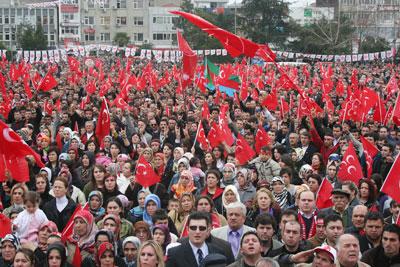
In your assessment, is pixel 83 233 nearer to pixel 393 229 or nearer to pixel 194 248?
pixel 194 248

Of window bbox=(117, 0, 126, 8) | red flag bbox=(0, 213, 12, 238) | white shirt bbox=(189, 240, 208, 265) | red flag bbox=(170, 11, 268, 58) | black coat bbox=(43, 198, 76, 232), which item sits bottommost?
black coat bbox=(43, 198, 76, 232)

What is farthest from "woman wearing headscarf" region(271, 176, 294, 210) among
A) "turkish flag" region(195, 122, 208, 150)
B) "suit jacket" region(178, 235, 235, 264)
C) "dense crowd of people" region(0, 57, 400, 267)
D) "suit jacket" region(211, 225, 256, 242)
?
"turkish flag" region(195, 122, 208, 150)

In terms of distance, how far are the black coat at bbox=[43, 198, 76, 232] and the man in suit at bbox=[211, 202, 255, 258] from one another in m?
2.10

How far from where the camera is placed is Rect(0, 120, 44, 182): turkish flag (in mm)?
8539

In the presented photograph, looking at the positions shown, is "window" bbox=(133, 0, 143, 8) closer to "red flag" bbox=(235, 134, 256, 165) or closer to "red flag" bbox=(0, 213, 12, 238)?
"red flag" bbox=(235, 134, 256, 165)

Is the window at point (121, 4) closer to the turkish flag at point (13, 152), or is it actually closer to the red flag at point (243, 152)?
the red flag at point (243, 152)

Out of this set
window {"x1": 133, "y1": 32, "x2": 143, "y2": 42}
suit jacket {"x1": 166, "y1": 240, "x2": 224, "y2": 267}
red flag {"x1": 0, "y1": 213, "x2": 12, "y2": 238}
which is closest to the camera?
suit jacket {"x1": 166, "y1": 240, "x2": 224, "y2": 267}

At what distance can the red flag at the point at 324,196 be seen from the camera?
8789 mm

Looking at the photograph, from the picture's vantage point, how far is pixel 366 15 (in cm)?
5950

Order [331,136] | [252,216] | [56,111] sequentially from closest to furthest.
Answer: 1. [252,216]
2. [331,136]
3. [56,111]

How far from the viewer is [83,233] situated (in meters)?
7.36

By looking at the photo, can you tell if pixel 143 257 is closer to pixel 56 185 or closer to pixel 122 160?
pixel 56 185

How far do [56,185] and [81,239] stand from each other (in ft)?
5.14

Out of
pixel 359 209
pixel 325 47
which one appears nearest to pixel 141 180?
pixel 359 209
